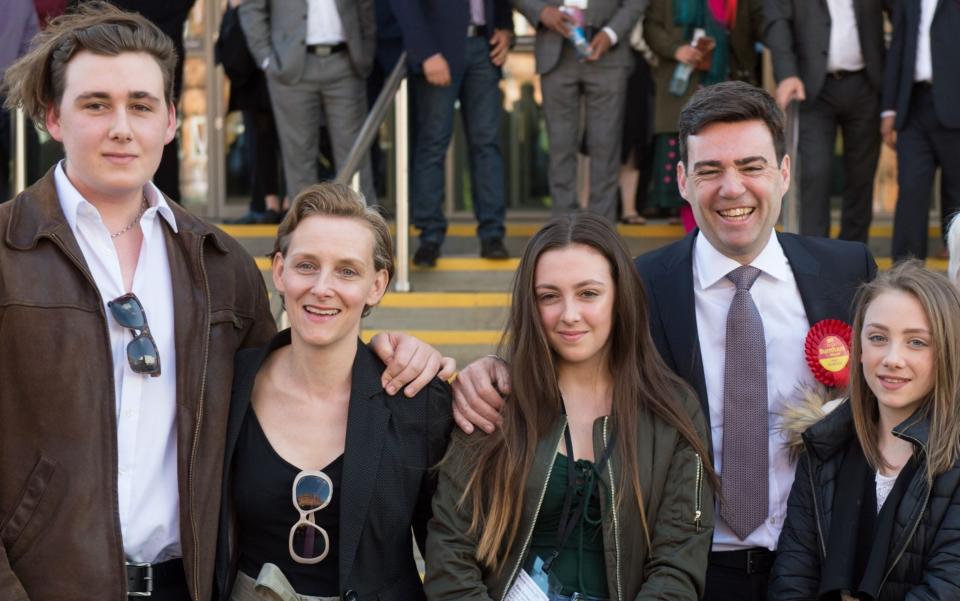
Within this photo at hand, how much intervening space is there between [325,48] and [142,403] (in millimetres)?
4337

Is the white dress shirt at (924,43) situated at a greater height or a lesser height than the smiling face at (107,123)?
greater

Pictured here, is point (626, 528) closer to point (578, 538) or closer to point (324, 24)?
point (578, 538)

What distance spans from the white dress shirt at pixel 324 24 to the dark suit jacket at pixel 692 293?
385cm

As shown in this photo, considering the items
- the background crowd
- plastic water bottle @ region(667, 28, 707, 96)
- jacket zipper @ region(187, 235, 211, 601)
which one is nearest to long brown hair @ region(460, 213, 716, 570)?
jacket zipper @ region(187, 235, 211, 601)

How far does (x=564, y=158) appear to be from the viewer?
290 inches

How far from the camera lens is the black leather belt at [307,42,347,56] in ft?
23.8

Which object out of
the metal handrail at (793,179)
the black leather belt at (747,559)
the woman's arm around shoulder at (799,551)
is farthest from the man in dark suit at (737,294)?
the metal handrail at (793,179)

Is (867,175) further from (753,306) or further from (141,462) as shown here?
(141,462)

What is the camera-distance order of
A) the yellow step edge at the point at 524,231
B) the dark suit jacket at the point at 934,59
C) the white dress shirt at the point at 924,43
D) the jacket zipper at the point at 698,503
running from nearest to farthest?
the jacket zipper at the point at 698,503, the dark suit jacket at the point at 934,59, the white dress shirt at the point at 924,43, the yellow step edge at the point at 524,231

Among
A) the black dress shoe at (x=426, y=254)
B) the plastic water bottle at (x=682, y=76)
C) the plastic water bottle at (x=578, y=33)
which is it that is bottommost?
the black dress shoe at (x=426, y=254)

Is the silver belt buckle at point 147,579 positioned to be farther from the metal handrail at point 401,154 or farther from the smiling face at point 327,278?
the metal handrail at point 401,154

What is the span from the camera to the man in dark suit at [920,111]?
22.0ft

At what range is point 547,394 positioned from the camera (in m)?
3.35

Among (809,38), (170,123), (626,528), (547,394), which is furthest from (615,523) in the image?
(809,38)
